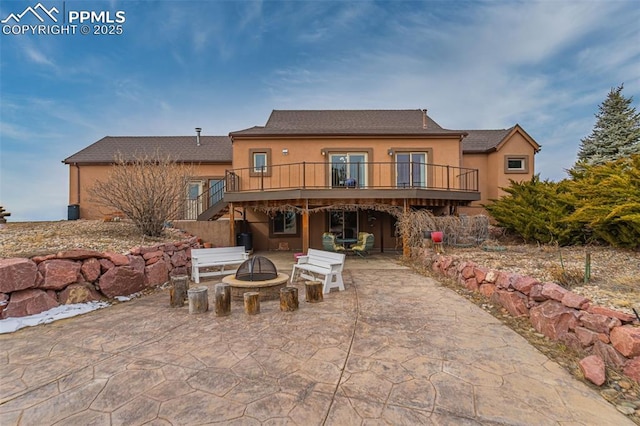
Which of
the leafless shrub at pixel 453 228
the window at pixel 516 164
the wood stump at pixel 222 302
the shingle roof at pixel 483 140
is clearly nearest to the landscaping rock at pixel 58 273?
the wood stump at pixel 222 302

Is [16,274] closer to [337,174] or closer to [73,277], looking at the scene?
[73,277]

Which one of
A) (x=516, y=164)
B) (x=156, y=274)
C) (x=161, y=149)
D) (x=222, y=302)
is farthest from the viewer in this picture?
(x=161, y=149)

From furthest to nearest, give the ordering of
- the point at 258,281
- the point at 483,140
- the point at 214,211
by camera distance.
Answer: the point at 483,140 → the point at 214,211 → the point at 258,281

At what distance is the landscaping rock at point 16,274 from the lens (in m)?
4.55

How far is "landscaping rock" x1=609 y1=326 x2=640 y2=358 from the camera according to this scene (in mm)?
2947

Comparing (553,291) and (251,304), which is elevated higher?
(553,291)

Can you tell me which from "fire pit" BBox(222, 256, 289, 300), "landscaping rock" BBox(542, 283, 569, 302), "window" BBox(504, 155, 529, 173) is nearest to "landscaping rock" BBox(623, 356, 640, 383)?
"landscaping rock" BBox(542, 283, 569, 302)

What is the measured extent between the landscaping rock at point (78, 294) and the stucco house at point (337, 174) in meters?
5.25

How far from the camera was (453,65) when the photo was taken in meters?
13.7

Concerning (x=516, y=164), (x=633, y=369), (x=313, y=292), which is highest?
(x=516, y=164)

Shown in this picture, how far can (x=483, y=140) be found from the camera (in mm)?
16172

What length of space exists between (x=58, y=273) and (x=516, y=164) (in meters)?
17.7

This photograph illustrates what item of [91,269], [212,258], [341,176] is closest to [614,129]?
[341,176]

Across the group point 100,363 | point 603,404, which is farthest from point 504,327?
point 100,363
